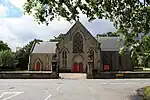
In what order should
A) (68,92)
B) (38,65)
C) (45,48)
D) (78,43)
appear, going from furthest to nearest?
(45,48) < (38,65) < (78,43) < (68,92)

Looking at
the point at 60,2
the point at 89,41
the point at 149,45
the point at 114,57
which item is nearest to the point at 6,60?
the point at 89,41

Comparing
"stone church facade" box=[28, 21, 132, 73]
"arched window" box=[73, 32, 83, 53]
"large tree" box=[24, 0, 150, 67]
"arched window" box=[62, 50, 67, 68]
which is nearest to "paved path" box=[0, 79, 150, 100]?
"large tree" box=[24, 0, 150, 67]

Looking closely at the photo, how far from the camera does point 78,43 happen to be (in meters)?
63.3

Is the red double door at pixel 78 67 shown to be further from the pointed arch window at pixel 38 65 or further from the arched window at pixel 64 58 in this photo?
the pointed arch window at pixel 38 65

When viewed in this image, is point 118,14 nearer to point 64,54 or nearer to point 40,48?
point 64,54

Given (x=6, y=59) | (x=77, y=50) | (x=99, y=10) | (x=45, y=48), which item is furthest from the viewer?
(x=45, y=48)

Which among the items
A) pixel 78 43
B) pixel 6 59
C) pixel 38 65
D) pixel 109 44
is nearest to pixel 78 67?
pixel 78 43

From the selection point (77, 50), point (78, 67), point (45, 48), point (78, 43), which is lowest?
point (78, 67)

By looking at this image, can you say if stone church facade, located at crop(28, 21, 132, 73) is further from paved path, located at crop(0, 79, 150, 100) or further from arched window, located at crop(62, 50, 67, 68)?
paved path, located at crop(0, 79, 150, 100)

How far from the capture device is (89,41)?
2475 inches

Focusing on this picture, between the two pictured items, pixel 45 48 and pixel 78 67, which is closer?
pixel 78 67

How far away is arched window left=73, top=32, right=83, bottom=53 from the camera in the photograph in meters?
63.1

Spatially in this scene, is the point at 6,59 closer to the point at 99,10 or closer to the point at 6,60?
the point at 6,60

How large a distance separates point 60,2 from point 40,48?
194 ft
